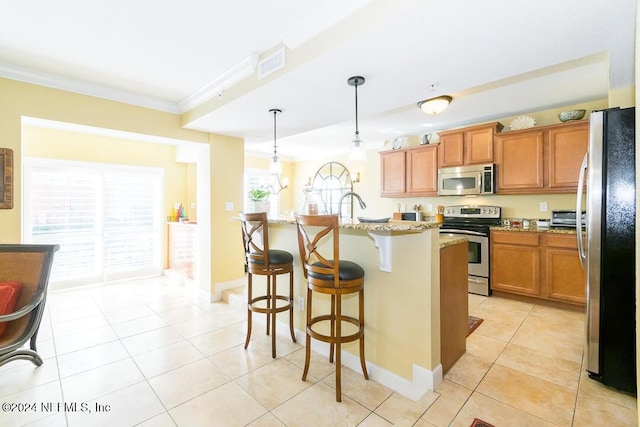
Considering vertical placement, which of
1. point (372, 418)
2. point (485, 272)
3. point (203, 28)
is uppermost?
point (203, 28)

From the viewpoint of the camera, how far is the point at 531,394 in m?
1.93

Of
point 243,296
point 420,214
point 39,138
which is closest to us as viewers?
point 243,296

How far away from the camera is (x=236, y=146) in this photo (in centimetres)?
432

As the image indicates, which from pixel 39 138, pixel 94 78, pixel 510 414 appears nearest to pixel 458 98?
pixel 510 414

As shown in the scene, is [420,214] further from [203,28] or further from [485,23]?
[203,28]

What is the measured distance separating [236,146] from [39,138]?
2.76 meters

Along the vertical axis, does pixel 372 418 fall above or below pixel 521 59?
below

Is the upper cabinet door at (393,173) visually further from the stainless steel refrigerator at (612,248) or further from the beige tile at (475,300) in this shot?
the stainless steel refrigerator at (612,248)

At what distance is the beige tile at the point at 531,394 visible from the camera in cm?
176

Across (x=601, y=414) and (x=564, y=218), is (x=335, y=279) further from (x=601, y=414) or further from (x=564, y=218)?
(x=564, y=218)

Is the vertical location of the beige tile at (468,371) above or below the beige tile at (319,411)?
above

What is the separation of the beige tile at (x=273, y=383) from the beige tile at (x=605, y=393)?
1901 millimetres

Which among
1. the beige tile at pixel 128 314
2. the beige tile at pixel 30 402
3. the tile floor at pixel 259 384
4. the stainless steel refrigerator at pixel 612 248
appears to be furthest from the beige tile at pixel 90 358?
the stainless steel refrigerator at pixel 612 248

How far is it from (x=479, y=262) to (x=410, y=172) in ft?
6.04
